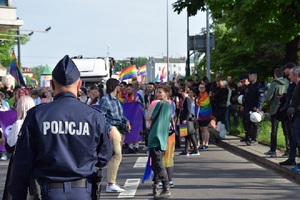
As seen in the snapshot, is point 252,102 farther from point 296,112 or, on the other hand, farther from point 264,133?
point 296,112

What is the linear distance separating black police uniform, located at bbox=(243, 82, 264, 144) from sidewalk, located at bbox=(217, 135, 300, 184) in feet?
1.19

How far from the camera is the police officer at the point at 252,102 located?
14.1 meters

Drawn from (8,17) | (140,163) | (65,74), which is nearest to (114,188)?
(140,163)

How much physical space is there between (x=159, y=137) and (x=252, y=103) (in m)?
6.13

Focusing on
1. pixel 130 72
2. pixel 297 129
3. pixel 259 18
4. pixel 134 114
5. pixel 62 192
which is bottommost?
pixel 134 114

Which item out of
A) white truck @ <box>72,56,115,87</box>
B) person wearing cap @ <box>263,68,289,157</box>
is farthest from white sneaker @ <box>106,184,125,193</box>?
white truck @ <box>72,56,115,87</box>

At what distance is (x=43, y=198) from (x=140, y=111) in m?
12.4

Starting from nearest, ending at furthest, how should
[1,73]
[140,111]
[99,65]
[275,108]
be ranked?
[275,108] < [140,111] < [99,65] < [1,73]

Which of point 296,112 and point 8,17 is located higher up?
point 8,17

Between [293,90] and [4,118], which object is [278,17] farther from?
[4,118]

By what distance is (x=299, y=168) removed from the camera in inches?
399

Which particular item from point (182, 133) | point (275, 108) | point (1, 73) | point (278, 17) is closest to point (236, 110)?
point (278, 17)

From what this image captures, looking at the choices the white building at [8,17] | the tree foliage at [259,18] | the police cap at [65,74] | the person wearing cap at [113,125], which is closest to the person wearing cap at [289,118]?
the person wearing cap at [113,125]

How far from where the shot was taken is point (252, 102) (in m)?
14.4
